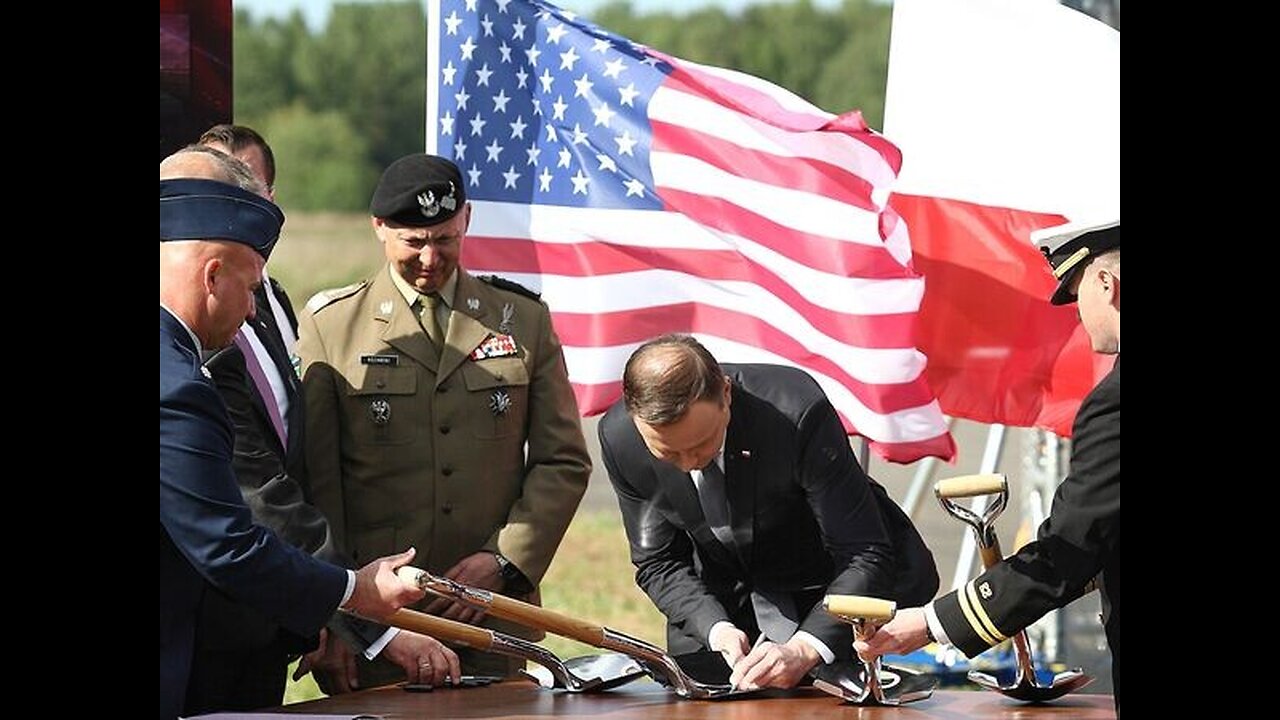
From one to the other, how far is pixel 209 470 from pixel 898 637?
5.39ft

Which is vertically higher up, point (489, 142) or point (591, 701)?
point (489, 142)

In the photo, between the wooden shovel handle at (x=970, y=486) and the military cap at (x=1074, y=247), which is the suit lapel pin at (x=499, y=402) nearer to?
the wooden shovel handle at (x=970, y=486)

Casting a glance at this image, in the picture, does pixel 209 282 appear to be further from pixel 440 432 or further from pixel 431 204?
pixel 440 432

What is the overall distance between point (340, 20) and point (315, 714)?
Answer: 91.7 ft

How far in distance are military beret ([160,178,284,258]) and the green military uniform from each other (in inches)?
51.6

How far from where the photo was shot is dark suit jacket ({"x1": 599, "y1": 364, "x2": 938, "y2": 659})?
207 inches

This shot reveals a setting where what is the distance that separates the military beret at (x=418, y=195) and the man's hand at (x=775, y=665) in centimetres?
153

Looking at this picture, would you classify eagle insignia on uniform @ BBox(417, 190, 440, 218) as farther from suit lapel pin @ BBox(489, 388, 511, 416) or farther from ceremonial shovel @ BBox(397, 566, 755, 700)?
ceremonial shovel @ BBox(397, 566, 755, 700)

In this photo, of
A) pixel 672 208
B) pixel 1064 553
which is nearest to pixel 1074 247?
pixel 1064 553

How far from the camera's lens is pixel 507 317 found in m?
5.87

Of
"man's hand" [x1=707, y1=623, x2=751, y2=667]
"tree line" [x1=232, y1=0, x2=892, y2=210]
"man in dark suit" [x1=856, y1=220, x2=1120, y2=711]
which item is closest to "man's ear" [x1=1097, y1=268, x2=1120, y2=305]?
"man in dark suit" [x1=856, y1=220, x2=1120, y2=711]
